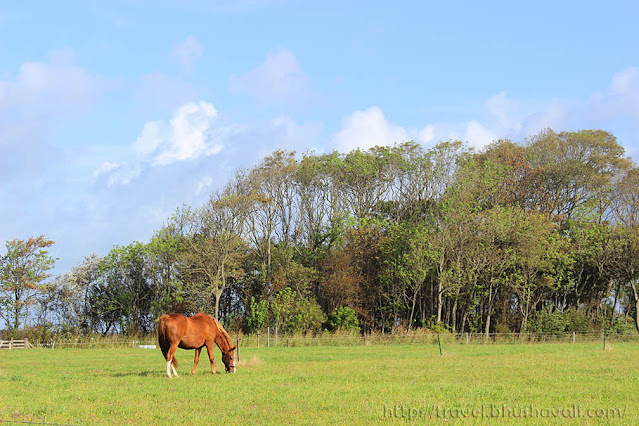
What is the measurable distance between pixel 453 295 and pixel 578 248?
11.3 metres

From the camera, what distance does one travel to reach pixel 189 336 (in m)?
20.3

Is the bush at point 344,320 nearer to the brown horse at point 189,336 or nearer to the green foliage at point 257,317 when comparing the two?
the green foliage at point 257,317

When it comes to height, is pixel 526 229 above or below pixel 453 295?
above

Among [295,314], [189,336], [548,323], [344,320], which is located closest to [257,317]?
[295,314]

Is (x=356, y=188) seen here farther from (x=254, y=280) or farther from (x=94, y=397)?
(x=94, y=397)

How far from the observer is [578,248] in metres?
53.4

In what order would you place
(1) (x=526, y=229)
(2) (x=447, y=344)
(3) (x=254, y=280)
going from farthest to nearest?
(3) (x=254, y=280), (1) (x=526, y=229), (2) (x=447, y=344)

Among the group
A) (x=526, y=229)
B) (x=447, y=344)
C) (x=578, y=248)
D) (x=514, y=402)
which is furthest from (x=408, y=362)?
(x=578, y=248)

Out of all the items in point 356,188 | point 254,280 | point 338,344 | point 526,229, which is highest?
point 356,188

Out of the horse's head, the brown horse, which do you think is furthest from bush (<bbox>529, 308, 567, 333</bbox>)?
the brown horse

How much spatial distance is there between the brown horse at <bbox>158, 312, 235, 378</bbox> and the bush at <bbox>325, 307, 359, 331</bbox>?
107 feet

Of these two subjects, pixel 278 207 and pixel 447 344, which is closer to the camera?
pixel 447 344

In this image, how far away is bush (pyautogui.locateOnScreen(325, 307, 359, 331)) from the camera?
5344 cm

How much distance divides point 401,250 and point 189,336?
115 ft
